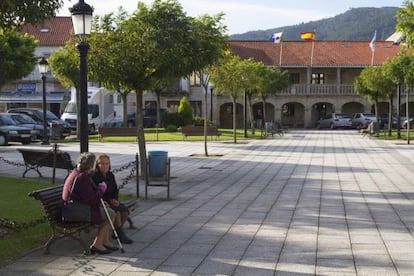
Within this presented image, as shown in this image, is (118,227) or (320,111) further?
(320,111)

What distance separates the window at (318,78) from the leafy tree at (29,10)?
53244 millimetres

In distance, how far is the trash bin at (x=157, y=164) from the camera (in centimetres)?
1236

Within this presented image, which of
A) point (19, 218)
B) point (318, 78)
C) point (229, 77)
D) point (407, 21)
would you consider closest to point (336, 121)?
point (318, 78)

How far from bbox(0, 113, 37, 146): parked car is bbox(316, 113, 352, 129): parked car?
30198 mm

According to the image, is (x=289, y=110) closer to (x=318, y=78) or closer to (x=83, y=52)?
(x=318, y=78)

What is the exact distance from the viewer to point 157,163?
1237 cm

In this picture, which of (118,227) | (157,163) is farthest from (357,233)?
(157,163)

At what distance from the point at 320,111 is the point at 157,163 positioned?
49.7m

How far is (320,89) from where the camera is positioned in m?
57.3

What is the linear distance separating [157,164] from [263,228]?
4.23 metres

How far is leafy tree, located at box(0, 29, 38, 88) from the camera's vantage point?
26.5 metres

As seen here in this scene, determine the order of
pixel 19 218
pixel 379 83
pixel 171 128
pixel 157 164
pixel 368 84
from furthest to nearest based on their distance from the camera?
pixel 171 128 → pixel 368 84 → pixel 379 83 → pixel 157 164 → pixel 19 218

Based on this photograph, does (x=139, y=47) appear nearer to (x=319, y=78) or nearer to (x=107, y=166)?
(x=107, y=166)

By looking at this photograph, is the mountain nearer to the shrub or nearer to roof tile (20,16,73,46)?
roof tile (20,16,73,46)
